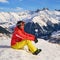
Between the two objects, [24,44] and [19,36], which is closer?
[24,44]

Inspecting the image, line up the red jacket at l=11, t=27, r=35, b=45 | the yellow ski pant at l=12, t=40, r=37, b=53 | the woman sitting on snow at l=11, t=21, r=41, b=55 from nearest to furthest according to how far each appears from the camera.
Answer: the yellow ski pant at l=12, t=40, r=37, b=53
the woman sitting on snow at l=11, t=21, r=41, b=55
the red jacket at l=11, t=27, r=35, b=45

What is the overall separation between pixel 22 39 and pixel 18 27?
3.73 ft

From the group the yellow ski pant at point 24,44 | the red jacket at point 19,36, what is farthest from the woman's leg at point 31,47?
the red jacket at point 19,36

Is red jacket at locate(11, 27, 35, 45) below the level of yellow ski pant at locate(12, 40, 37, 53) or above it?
above

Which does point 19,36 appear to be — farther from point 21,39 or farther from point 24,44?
point 24,44

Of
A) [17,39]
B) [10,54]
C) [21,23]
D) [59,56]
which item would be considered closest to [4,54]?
[10,54]

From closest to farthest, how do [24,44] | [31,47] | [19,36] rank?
[31,47] → [24,44] → [19,36]

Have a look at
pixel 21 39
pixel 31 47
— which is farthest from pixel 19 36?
pixel 31 47

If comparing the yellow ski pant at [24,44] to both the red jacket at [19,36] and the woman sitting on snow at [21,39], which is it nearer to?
the woman sitting on snow at [21,39]

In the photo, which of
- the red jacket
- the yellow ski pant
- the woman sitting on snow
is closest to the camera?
the yellow ski pant

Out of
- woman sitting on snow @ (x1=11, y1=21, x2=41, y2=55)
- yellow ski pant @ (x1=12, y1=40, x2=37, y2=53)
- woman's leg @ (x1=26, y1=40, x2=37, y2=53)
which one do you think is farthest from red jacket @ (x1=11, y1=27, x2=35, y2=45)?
woman's leg @ (x1=26, y1=40, x2=37, y2=53)

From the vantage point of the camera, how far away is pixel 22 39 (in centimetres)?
1748

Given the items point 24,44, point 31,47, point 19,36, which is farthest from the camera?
point 19,36

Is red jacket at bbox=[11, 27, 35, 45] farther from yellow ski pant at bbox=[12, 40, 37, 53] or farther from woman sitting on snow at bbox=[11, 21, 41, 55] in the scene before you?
yellow ski pant at bbox=[12, 40, 37, 53]
